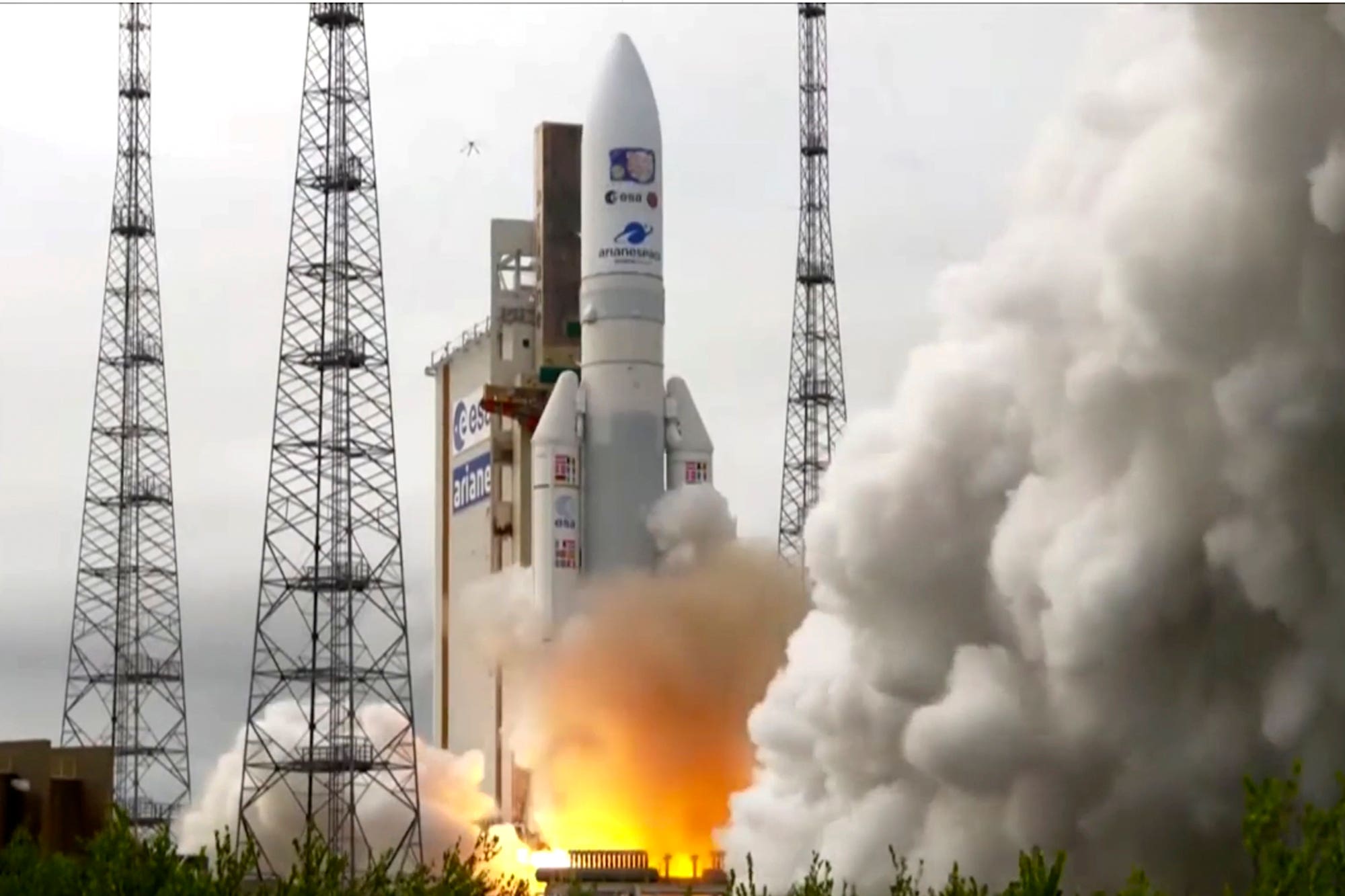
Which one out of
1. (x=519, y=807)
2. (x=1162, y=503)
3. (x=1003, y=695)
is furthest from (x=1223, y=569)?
(x=519, y=807)

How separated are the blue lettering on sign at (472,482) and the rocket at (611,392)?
8.91 m

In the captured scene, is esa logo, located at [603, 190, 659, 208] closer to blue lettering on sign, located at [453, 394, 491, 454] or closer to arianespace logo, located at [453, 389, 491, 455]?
arianespace logo, located at [453, 389, 491, 455]

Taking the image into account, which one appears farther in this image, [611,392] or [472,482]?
[472,482]

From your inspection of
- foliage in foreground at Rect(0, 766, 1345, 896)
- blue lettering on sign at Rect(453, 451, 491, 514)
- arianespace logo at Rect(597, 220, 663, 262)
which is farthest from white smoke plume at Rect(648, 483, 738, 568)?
blue lettering on sign at Rect(453, 451, 491, 514)

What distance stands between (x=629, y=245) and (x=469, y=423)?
13.0m

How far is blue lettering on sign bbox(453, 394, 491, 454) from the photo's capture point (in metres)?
59.2

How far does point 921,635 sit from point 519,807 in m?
16.8

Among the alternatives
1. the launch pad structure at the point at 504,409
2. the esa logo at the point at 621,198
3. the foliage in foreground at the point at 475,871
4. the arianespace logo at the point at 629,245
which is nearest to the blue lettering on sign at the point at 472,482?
the launch pad structure at the point at 504,409

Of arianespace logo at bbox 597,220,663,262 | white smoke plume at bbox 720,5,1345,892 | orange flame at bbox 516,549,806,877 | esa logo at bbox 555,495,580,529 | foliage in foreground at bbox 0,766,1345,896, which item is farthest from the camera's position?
arianespace logo at bbox 597,220,663,262

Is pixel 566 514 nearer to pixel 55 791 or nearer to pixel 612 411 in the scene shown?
pixel 612 411

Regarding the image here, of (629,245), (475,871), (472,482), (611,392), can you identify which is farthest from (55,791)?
(629,245)

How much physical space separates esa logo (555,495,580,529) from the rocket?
2cm

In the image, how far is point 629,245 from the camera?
160 feet

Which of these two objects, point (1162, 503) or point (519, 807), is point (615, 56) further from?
point (1162, 503)
